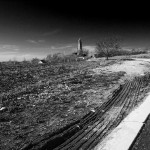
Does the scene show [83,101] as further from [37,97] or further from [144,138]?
[144,138]

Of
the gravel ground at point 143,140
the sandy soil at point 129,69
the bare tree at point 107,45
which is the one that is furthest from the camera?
the bare tree at point 107,45

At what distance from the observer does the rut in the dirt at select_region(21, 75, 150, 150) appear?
4055 millimetres

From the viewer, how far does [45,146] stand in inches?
158

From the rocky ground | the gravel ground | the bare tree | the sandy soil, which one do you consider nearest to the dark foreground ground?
the rocky ground

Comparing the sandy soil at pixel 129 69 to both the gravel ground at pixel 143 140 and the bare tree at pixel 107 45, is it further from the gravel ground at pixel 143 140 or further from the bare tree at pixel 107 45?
the bare tree at pixel 107 45

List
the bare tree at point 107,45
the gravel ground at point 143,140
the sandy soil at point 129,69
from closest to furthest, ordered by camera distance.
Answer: the gravel ground at point 143,140 → the sandy soil at point 129,69 → the bare tree at point 107,45

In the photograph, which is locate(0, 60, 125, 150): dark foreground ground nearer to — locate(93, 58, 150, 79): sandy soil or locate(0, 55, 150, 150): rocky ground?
Answer: locate(0, 55, 150, 150): rocky ground

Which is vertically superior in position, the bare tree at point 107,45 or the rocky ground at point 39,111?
the bare tree at point 107,45

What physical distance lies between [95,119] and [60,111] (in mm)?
1310

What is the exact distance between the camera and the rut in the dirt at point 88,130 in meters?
4.05

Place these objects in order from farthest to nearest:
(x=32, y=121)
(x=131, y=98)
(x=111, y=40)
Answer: (x=111, y=40) < (x=131, y=98) < (x=32, y=121)

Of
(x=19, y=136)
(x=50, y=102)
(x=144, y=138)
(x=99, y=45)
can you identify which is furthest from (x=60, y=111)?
(x=99, y=45)

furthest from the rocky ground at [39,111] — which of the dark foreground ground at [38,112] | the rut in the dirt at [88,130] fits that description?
the rut in the dirt at [88,130]

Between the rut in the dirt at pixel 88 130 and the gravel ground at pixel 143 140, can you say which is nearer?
the gravel ground at pixel 143 140
